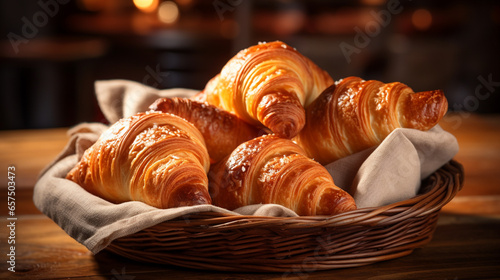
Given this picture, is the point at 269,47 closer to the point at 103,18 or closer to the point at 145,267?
the point at 145,267

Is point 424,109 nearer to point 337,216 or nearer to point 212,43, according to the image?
point 337,216

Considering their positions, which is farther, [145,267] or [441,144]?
[441,144]

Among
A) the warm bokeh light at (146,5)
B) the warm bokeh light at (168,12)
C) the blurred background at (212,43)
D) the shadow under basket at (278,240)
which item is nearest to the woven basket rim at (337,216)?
the shadow under basket at (278,240)

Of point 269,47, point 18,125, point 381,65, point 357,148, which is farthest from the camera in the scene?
point 381,65

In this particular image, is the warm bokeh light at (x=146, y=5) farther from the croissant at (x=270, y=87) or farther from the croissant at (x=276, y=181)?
the croissant at (x=276, y=181)

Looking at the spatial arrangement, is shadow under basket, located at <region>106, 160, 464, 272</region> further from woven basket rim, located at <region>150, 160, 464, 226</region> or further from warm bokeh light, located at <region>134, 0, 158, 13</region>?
warm bokeh light, located at <region>134, 0, 158, 13</region>

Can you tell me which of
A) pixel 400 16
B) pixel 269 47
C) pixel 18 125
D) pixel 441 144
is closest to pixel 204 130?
pixel 269 47
